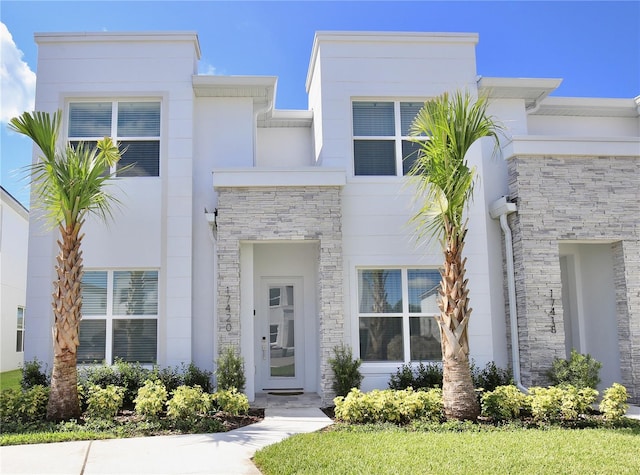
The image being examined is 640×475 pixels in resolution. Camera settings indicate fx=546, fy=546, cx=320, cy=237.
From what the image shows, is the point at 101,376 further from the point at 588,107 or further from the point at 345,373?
the point at 588,107

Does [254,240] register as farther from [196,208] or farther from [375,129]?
[375,129]

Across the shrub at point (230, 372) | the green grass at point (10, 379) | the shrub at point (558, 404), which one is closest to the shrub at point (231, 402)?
the shrub at point (230, 372)

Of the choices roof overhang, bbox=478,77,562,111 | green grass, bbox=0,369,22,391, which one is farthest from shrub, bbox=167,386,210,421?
roof overhang, bbox=478,77,562,111

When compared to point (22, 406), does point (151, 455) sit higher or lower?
lower

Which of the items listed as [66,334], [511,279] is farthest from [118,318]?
[511,279]

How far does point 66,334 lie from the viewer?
962cm

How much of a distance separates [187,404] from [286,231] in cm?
437

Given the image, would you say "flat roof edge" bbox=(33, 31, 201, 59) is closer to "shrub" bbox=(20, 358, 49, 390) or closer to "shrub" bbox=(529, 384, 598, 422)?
"shrub" bbox=(20, 358, 49, 390)

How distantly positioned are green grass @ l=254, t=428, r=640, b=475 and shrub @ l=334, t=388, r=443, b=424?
640 millimetres

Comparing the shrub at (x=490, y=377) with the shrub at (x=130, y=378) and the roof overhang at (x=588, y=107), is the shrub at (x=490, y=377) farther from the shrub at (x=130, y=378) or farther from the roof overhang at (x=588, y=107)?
the shrub at (x=130, y=378)

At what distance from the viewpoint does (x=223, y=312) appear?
38.3 feet

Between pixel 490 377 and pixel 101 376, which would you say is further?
pixel 490 377

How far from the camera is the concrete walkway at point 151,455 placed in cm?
676

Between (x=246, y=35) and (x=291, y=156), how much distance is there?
11.1 feet
